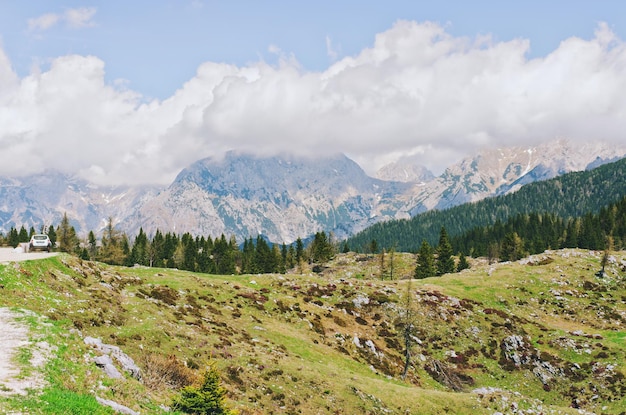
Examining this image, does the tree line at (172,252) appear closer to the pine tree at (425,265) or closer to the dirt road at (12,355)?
the pine tree at (425,265)

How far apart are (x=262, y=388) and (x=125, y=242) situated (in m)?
143

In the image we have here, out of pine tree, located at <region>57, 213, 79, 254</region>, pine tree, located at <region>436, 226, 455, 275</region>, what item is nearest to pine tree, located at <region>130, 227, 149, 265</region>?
pine tree, located at <region>57, 213, 79, 254</region>

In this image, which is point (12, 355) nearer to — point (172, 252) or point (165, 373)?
point (165, 373)

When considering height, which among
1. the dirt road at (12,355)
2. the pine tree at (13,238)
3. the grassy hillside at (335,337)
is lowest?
the grassy hillside at (335,337)

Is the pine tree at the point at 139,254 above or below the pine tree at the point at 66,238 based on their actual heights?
below

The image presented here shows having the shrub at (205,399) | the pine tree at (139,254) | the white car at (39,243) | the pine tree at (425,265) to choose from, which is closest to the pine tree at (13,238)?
the pine tree at (139,254)

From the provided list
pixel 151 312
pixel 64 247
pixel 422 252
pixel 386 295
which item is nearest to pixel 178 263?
pixel 64 247

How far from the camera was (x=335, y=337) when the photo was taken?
194ft

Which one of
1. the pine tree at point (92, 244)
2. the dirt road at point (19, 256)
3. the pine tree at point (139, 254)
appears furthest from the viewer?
the pine tree at point (139, 254)

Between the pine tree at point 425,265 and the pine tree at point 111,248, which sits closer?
the pine tree at point 111,248

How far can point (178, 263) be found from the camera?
152 meters

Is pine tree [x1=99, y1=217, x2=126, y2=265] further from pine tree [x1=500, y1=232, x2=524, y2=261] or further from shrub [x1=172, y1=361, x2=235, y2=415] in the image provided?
pine tree [x1=500, y1=232, x2=524, y2=261]

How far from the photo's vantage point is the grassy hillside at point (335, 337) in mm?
29672

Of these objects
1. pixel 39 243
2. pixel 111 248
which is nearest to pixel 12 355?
pixel 39 243
